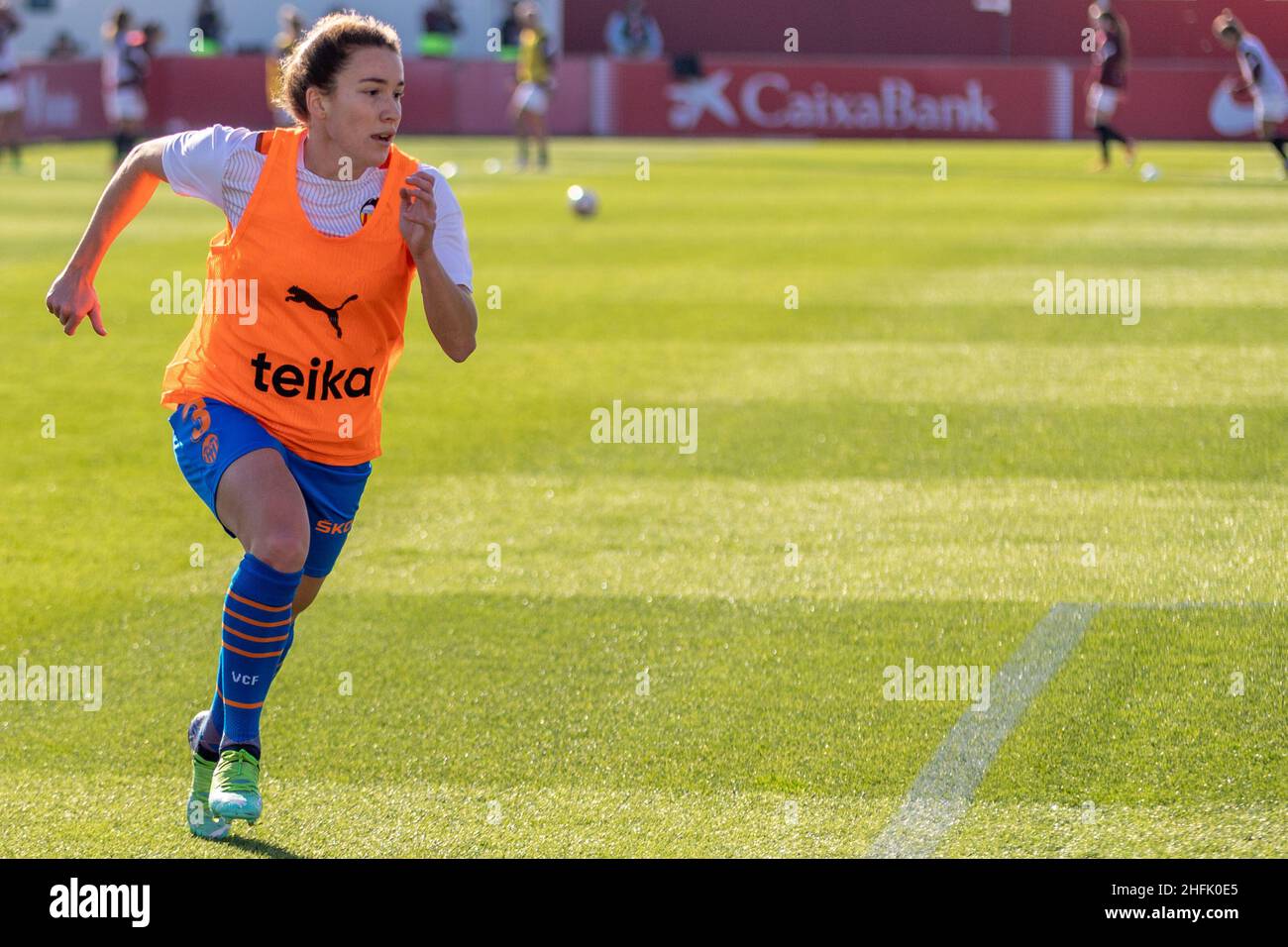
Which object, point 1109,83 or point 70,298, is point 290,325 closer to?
point 70,298

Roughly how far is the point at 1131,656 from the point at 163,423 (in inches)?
247

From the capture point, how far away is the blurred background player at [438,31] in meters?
45.4

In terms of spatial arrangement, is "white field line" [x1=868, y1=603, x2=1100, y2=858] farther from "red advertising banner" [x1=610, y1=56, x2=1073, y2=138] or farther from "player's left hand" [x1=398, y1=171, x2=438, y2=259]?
"red advertising banner" [x1=610, y1=56, x2=1073, y2=138]

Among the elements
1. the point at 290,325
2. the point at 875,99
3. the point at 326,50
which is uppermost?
the point at 326,50

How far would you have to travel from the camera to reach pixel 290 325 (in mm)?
4984

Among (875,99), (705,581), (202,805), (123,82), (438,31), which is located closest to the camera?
(202,805)

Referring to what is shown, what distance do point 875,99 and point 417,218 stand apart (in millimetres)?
36821

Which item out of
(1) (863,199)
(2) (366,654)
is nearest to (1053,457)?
(2) (366,654)

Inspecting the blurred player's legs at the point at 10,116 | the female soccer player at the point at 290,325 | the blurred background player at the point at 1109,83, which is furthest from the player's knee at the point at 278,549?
the blurred player's legs at the point at 10,116

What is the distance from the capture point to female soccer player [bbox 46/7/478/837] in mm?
4852

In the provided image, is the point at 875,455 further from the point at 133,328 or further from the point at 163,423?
the point at 133,328

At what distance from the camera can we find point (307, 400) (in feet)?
16.4

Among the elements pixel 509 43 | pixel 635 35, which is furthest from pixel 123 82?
pixel 635 35

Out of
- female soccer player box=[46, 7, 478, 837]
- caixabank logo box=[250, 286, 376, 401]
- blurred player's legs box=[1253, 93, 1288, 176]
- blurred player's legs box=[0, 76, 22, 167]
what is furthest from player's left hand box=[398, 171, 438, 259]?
blurred player's legs box=[0, 76, 22, 167]
